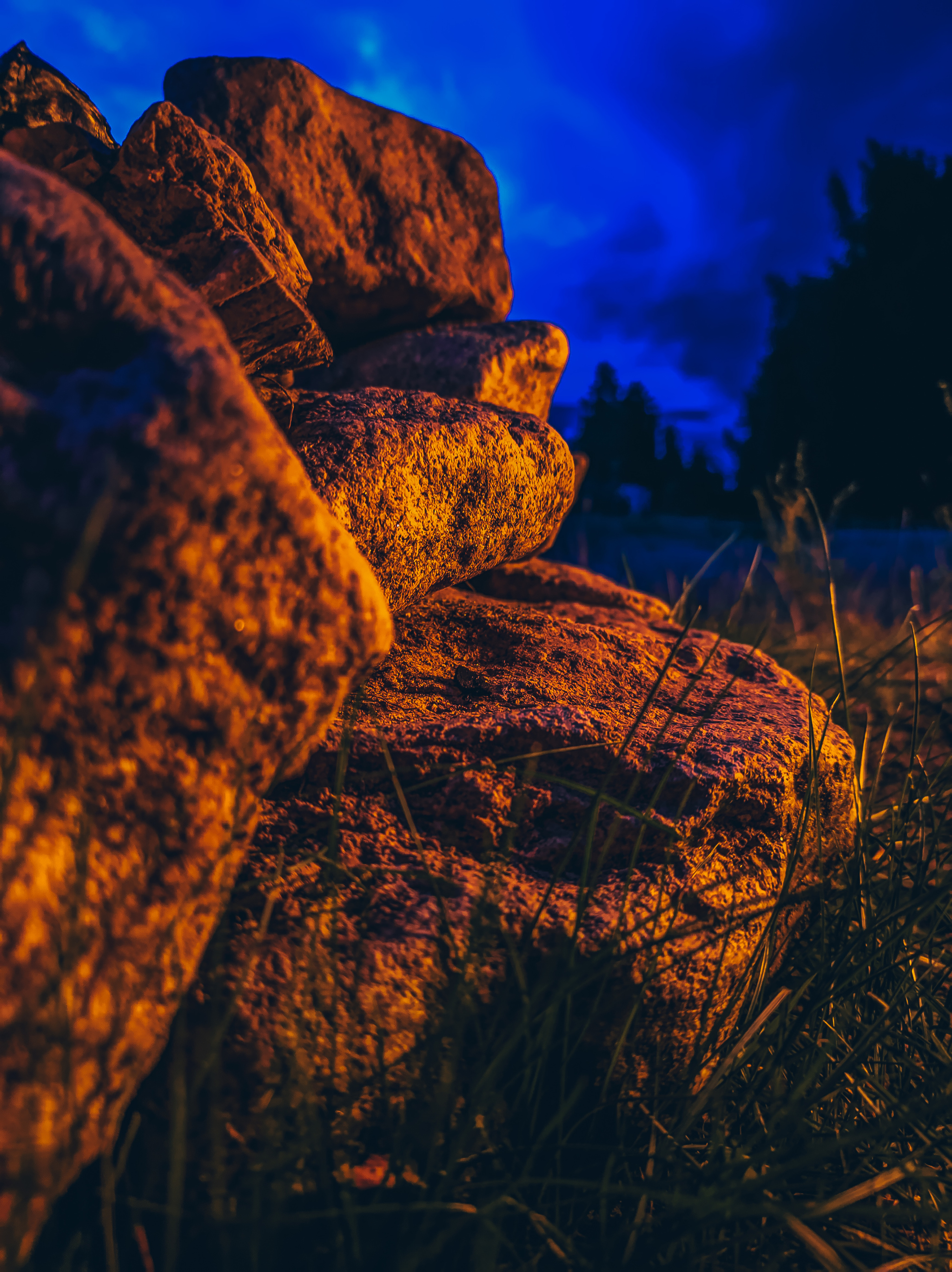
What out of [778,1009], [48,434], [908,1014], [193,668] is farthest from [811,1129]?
[48,434]

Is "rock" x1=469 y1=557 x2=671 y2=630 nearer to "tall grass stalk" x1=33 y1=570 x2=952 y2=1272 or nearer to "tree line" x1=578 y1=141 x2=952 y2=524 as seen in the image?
"tall grass stalk" x1=33 y1=570 x2=952 y2=1272

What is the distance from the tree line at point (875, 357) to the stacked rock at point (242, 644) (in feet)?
37.6

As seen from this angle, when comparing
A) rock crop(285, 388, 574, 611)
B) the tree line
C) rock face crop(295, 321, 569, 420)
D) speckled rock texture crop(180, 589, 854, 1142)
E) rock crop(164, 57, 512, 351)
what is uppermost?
the tree line

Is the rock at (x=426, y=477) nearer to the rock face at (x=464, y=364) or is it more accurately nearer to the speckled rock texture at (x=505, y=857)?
the speckled rock texture at (x=505, y=857)

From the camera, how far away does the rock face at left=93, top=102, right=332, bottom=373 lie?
58.8 inches

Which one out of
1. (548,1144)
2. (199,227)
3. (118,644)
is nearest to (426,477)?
(199,227)

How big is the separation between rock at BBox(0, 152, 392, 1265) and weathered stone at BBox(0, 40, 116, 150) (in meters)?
0.84

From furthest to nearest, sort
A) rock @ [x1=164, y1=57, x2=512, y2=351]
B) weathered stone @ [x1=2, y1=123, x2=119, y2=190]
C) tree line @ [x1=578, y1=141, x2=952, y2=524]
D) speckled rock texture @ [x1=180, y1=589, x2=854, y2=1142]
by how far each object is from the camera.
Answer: tree line @ [x1=578, y1=141, x2=952, y2=524], rock @ [x1=164, y1=57, x2=512, y2=351], weathered stone @ [x1=2, y1=123, x2=119, y2=190], speckled rock texture @ [x1=180, y1=589, x2=854, y2=1142]

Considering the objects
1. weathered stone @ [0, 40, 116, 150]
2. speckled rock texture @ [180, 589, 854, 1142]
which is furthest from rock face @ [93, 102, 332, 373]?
speckled rock texture @ [180, 589, 854, 1142]

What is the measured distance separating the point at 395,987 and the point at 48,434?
2.62 ft

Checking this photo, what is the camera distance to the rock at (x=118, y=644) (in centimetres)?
74

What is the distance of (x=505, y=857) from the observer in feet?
3.67

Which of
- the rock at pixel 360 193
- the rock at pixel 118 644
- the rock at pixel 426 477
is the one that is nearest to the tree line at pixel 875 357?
the rock at pixel 360 193

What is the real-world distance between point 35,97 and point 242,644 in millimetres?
1390
